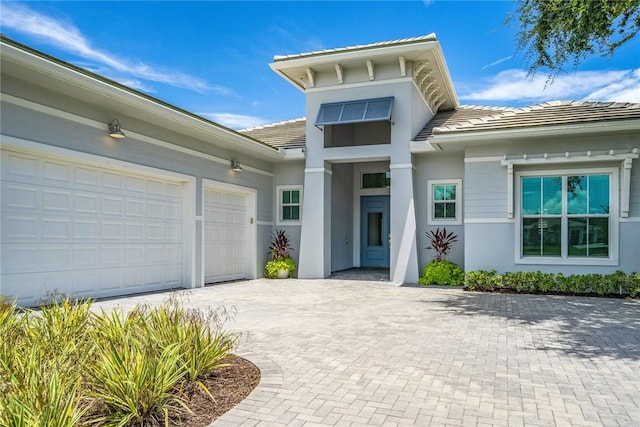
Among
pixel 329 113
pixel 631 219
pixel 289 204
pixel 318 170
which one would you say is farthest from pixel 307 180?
pixel 631 219

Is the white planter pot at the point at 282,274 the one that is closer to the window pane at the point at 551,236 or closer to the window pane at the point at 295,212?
the window pane at the point at 295,212

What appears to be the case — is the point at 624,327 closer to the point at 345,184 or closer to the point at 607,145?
the point at 607,145

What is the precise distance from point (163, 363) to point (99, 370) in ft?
1.48

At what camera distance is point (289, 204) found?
14.4m

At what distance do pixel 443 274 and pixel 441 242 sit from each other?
0.91 meters

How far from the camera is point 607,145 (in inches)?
396

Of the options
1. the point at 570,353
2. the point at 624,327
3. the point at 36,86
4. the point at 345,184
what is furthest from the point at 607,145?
the point at 36,86

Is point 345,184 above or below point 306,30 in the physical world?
below

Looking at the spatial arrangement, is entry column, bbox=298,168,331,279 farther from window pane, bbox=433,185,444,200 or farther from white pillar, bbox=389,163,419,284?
window pane, bbox=433,185,444,200

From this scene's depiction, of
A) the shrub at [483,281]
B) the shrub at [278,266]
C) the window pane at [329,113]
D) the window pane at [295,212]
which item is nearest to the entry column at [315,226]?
the shrub at [278,266]

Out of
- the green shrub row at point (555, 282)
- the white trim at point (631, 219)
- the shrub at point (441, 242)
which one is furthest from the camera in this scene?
the shrub at point (441, 242)

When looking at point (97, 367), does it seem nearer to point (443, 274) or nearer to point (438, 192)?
point (443, 274)

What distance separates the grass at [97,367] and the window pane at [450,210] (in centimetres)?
944

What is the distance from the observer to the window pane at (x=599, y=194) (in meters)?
10.2
